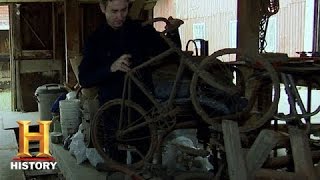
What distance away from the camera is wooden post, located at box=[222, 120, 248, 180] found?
58.5 inches

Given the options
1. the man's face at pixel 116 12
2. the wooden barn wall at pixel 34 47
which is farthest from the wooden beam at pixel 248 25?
the wooden barn wall at pixel 34 47

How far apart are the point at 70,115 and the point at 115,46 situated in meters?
2.68

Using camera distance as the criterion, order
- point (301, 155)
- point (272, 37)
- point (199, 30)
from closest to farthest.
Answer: point (301, 155)
point (272, 37)
point (199, 30)

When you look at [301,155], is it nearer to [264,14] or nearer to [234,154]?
[234,154]

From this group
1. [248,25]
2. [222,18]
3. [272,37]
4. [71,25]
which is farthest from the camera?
[222,18]

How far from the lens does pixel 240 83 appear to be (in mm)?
2947

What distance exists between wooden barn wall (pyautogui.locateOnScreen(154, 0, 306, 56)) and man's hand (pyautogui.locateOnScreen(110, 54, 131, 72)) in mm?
6681

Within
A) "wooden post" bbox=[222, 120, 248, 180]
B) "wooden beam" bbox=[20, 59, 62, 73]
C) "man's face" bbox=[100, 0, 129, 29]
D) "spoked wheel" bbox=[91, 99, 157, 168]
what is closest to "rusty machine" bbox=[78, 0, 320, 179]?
Answer: "spoked wheel" bbox=[91, 99, 157, 168]

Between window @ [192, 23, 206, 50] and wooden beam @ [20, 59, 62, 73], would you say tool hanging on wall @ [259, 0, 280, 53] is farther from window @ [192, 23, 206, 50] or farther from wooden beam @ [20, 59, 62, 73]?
window @ [192, 23, 206, 50]

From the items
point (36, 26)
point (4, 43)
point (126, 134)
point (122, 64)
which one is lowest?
point (126, 134)

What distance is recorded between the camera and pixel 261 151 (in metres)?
1.49

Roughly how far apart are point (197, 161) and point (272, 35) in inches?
254

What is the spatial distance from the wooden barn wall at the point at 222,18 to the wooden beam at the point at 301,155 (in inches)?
299

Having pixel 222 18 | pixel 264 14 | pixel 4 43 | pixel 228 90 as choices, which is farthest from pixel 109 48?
pixel 4 43
